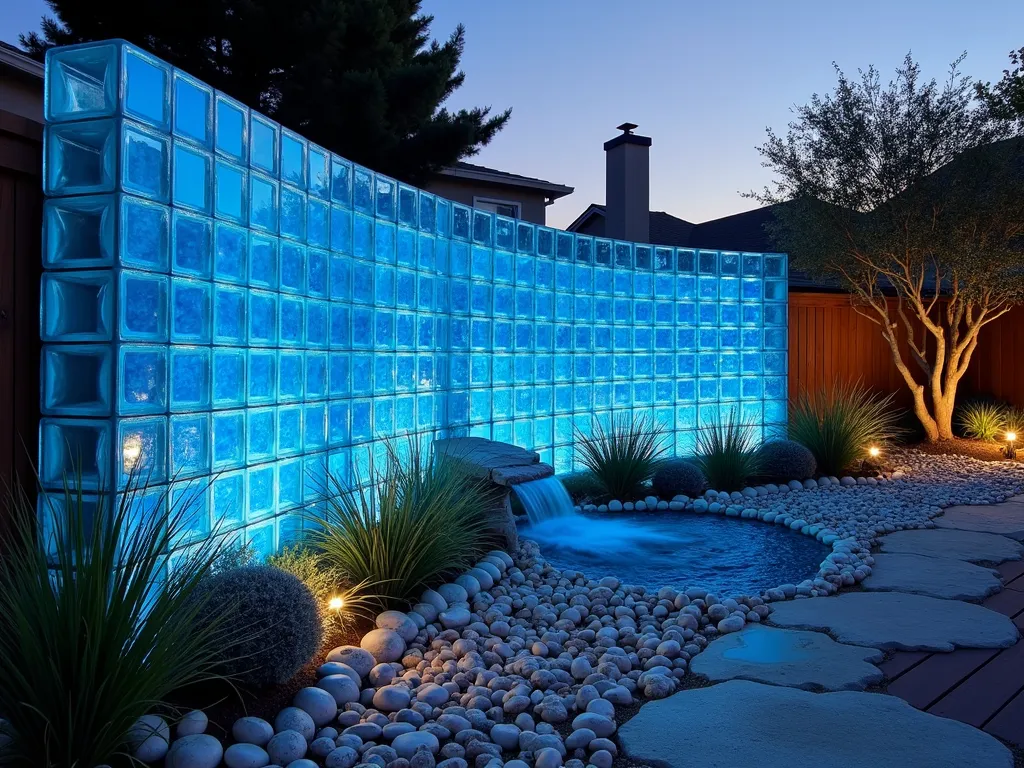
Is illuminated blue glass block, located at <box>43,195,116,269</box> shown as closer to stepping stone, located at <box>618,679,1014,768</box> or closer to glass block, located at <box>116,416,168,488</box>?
glass block, located at <box>116,416,168,488</box>

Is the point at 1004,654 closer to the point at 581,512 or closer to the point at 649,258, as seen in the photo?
the point at 581,512

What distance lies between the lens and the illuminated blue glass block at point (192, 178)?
2.86m

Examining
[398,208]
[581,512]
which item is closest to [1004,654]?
[581,512]

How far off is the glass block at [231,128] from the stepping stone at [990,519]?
15.3ft

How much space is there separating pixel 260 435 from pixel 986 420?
28.3ft

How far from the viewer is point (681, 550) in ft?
15.1

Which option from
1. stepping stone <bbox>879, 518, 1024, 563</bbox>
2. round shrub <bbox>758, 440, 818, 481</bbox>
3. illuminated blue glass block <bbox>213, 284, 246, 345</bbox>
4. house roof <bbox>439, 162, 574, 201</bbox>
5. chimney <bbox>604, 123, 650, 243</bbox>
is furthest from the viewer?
house roof <bbox>439, 162, 574, 201</bbox>

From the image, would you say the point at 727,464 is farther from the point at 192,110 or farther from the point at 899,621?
the point at 192,110

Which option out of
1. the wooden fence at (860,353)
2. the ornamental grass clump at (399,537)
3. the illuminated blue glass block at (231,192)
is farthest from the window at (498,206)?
the illuminated blue glass block at (231,192)

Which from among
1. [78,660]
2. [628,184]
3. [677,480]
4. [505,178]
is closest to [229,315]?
[78,660]

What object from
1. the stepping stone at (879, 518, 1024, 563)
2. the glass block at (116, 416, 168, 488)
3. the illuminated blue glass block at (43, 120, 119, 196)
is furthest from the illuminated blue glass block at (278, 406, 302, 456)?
the stepping stone at (879, 518, 1024, 563)

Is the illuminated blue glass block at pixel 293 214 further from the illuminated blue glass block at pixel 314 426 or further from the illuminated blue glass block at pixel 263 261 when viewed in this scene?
the illuminated blue glass block at pixel 314 426

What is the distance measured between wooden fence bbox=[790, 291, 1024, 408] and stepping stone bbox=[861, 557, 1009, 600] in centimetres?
488

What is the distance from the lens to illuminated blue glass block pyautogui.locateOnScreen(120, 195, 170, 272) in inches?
103
